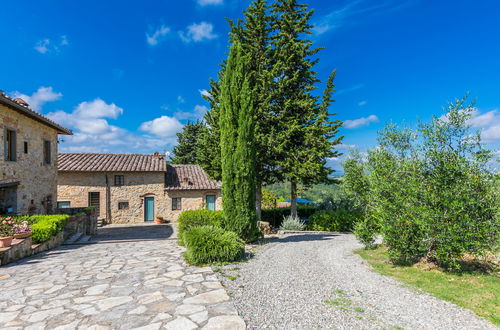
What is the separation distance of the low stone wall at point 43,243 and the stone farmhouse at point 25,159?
1.85 metres

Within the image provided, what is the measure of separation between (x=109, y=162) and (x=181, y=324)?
20.8 meters

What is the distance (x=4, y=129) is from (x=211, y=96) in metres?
9.60

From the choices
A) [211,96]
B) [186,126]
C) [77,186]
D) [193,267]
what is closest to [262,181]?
[211,96]

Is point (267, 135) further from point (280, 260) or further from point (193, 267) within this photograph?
point (193, 267)

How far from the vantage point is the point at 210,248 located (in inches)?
290

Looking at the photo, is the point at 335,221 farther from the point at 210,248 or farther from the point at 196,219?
the point at 210,248

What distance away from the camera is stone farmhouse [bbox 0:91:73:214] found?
1027cm

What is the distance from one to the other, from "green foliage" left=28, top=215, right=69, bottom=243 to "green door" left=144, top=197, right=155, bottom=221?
11.0 metres

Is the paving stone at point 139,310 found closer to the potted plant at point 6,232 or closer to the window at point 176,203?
the potted plant at point 6,232

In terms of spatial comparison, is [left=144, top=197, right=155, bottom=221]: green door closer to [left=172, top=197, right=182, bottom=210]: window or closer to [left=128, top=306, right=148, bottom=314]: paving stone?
[left=172, top=197, right=182, bottom=210]: window

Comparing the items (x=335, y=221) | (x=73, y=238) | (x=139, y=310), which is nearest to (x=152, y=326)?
(x=139, y=310)

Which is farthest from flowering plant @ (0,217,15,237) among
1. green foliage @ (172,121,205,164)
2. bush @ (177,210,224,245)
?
green foliage @ (172,121,205,164)

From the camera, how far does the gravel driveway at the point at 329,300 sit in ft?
13.4

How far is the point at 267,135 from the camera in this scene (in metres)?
15.1
